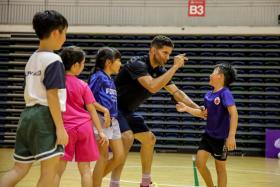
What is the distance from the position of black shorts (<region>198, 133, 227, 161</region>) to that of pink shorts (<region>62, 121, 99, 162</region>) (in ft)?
5.36

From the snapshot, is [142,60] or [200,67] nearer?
[142,60]

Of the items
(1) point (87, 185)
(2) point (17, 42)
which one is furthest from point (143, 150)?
(2) point (17, 42)

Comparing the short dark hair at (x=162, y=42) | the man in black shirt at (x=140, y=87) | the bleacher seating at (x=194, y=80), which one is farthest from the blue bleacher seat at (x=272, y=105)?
the short dark hair at (x=162, y=42)

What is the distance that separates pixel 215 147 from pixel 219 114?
0.39m

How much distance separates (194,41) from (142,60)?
9.23m

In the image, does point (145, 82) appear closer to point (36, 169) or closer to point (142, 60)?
point (142, 60)

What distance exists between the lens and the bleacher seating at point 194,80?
Answer: 13.3 metres

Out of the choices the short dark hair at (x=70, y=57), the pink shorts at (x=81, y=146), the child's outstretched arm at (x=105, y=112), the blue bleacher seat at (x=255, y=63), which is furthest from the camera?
the blue bleacher seat at (x=255, y=63)

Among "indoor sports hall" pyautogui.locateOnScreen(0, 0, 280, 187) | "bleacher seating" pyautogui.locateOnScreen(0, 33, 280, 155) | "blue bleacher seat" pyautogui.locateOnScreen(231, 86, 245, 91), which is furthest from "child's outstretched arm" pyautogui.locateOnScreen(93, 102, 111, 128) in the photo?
"blue bleacher seat" pyautogui.locateOnScreen(231, 86, 245, 91)

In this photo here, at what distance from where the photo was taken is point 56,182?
351cm

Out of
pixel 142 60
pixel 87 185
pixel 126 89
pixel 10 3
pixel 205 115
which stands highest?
pixel 10 3

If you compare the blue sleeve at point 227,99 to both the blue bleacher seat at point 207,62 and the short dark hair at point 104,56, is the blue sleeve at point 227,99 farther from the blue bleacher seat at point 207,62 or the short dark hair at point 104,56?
the blue bleacher seat at point 207,62

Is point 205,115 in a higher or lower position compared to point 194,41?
lower

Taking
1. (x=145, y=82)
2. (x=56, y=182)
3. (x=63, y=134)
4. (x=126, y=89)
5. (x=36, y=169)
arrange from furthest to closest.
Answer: (x=36, y=169)
(x=126, y=89)
(x=145, y=82)
(x=56, y=182)
(x=63, y=134)
